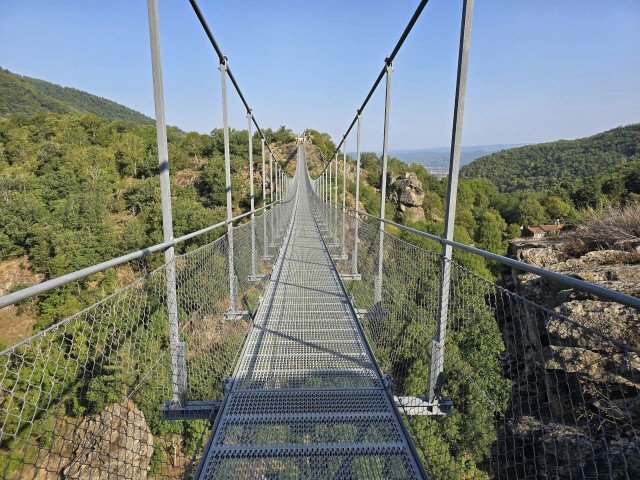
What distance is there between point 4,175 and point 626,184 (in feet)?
148

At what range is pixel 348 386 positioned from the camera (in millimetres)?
2184

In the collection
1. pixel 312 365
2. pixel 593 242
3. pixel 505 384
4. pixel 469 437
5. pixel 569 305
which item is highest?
pixel 593 242

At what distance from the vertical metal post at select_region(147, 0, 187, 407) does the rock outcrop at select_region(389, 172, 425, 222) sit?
36158 mm

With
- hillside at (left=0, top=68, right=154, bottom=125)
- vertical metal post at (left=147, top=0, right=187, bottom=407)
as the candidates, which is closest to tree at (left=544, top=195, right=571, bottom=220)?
vertical metal post at (left=147, top=0, right=187, bottom=407)

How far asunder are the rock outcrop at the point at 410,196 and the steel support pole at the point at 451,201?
1405 inches

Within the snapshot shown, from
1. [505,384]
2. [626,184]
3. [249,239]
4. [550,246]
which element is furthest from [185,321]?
[626,184]

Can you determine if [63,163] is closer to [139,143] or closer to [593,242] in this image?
[139,143]

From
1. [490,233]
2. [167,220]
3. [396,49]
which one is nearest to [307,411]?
[167,220]

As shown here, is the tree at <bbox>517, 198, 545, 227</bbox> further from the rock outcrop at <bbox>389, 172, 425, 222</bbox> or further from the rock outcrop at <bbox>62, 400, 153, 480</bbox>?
the rock outcrop at <bbox>62, 400, 153, 480</bbox>

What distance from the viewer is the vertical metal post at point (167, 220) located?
67.2 inches

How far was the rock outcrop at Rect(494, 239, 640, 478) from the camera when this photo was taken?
1.10 metres

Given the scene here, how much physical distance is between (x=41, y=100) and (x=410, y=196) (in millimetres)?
60189

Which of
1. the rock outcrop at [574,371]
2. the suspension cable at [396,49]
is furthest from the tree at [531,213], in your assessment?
the suspension cable at [396,49]

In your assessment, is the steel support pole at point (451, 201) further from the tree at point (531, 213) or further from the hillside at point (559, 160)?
the tree at point (531, 213)
